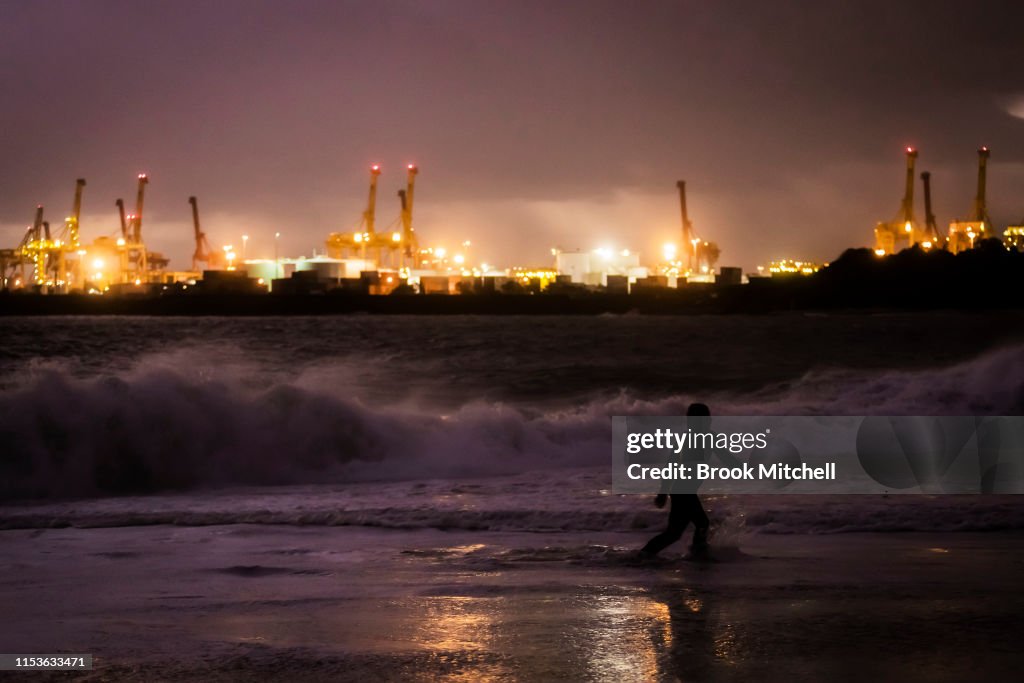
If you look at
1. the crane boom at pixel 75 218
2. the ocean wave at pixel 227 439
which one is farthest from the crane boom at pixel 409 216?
the ocean wave at pixel 227 439

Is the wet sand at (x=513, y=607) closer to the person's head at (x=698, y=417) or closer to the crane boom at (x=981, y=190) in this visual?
the person's head at (x=698, y=417)

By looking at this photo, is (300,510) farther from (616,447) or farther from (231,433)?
(616,447)

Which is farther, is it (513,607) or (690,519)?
(690,519)

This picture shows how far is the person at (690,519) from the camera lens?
617 centimetres

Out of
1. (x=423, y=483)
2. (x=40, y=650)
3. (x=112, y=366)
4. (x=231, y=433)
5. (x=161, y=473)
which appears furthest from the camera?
(x=112, y=366)

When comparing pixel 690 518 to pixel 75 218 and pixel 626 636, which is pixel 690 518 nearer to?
pixel 626 636

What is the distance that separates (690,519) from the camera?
20.5 ft

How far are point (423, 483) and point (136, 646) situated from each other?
549 centimetres

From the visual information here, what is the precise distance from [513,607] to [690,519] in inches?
61.5

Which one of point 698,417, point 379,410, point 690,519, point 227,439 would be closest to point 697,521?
point 690,519

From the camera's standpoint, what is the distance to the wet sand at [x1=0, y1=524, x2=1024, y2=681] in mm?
4234

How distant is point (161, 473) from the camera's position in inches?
423

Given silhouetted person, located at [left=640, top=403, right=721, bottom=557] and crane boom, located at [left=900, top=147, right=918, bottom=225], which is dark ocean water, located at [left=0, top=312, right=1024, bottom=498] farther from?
crane boom, located at [left=900, top=147, right=918, bottom=225]

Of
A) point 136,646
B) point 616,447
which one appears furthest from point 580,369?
point 136,646
